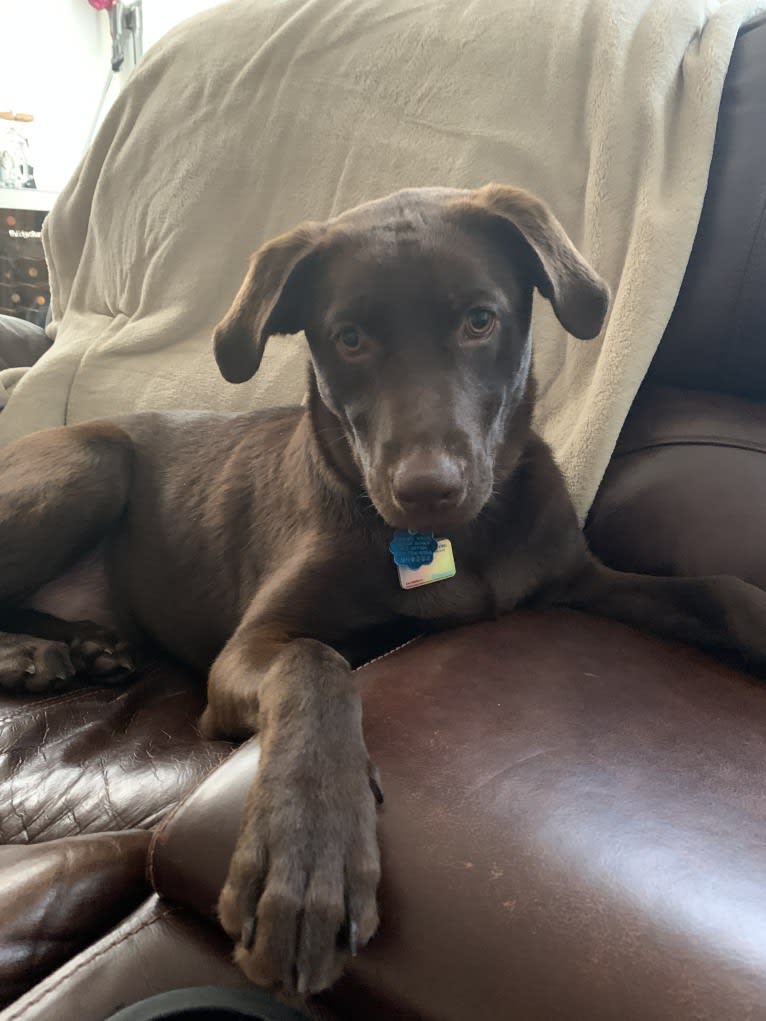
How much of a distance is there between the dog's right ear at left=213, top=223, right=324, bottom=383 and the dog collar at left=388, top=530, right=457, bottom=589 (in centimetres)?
37

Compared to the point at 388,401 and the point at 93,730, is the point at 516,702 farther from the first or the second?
the point at 93,730

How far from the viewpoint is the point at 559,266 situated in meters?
1.19

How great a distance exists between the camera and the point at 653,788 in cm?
75

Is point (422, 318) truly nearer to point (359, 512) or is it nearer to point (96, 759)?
point (359, 512)

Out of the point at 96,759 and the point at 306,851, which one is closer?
the point at 306,851

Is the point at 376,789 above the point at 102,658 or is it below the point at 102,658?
above

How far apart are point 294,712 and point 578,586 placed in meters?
0.69

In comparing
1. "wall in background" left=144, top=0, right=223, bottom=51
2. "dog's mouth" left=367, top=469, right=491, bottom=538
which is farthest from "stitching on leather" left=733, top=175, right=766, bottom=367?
"wall in background" left=144, top=0, right=223, bottom=51

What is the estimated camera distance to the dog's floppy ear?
119cm

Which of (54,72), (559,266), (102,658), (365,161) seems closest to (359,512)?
(559,266)

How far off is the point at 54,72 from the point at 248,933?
16.7ft

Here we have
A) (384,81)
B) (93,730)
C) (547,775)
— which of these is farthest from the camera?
(384,81)

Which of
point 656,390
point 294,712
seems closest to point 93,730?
point 294,712

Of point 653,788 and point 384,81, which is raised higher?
point 384,81
